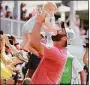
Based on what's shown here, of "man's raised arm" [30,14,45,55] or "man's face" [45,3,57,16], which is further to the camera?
"man's face" [45,3,57,16]

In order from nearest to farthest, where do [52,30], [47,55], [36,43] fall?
[36,43] < [47,55] < [52,30]

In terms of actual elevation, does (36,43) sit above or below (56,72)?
above

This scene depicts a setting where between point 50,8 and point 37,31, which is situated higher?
Result: point 50,8

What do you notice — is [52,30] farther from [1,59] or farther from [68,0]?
[68,0]

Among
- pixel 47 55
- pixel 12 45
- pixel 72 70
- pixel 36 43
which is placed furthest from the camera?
pixel 72 70

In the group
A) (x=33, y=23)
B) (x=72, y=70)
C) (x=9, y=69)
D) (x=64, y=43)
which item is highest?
(x=33, y=23)

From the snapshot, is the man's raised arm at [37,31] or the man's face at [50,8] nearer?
the man's raised arm at [37,31]

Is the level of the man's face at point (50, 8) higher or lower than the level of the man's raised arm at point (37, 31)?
higher

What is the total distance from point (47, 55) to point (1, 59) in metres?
0.28

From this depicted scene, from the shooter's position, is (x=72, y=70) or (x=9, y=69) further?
(x=72, y=70)

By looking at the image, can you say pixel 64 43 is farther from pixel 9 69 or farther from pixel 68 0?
pixel 68 0

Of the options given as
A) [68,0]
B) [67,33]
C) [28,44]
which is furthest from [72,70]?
[68,0]

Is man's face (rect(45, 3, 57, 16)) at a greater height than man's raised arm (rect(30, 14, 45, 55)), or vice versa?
man's face (rect(45, 3, 57, 16))

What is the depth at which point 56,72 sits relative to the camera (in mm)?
1976
